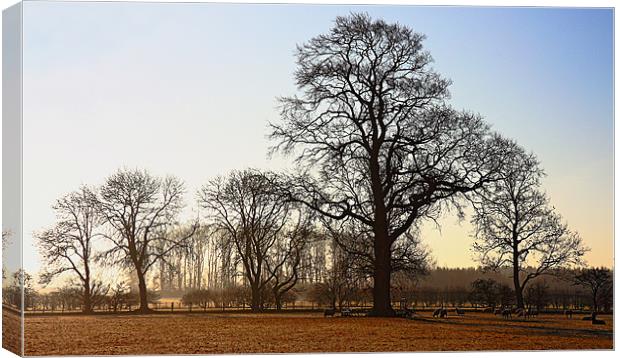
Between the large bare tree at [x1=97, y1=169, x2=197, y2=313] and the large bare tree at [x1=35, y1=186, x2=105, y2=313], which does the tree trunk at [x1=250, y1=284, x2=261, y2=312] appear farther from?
the large bare tree at [x1=35, y1=186, x2=105, y2=313]

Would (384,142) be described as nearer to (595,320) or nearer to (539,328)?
(539,328)

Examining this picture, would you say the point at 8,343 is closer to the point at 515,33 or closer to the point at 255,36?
the point at 255,36

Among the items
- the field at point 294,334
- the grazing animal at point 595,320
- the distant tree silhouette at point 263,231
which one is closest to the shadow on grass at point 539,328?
the field at point 294,334

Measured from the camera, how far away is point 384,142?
2361 cm

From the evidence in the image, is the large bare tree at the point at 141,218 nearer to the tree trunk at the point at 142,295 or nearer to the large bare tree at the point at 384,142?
the tree trunk at the point at 142,295

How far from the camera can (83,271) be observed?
22.3 metres

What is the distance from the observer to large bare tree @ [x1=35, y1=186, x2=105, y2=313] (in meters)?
21.5

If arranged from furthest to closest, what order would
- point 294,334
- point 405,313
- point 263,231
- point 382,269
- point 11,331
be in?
point 382,269 → point 405,313 → point 263,231 → point 294,334 → point 11,331

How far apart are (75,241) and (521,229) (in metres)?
7.70

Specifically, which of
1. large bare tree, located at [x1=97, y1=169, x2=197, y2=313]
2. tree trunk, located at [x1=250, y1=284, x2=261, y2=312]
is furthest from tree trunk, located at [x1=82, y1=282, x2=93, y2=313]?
tree trunk, located at [x1=250, y1=284, x2=261, y2=312]

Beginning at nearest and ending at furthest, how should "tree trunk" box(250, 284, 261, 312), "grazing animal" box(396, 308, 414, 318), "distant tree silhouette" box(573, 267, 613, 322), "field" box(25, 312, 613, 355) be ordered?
"field" box(25, 312, 613, 355), "tree trunk" box(250, 284, 261, 312), "grazing animal" box(396, 308, 414, 318), "distant tree silhouette" box(573, 267, 613, 322)

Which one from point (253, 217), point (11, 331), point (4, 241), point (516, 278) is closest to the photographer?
point (11, 331)

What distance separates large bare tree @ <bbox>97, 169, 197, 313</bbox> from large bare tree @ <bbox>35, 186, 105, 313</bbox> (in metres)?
0.27

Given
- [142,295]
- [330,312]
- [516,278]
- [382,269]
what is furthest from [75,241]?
[516,278]
